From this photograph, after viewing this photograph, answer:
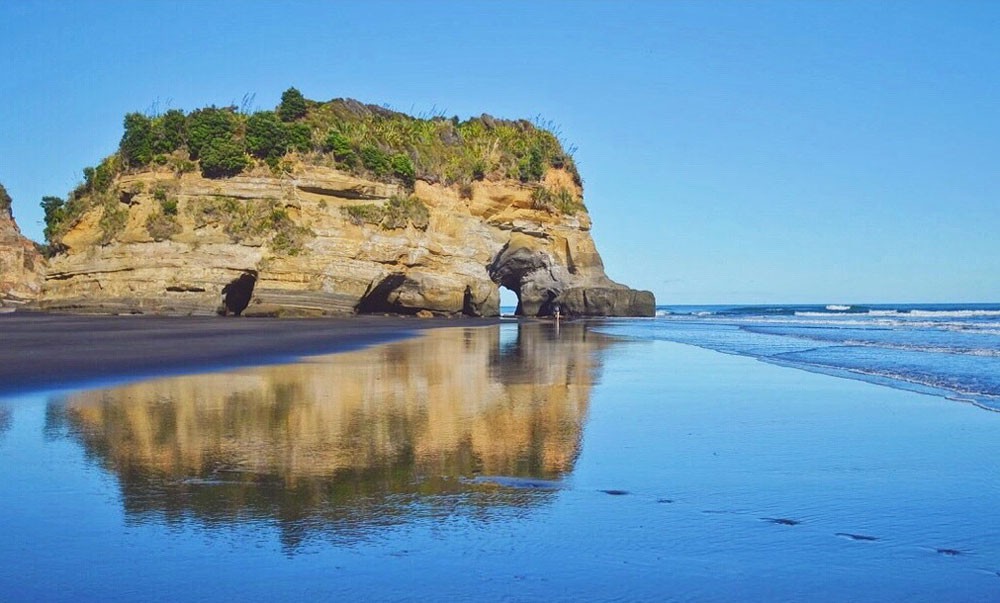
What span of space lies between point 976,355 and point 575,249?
128 feet

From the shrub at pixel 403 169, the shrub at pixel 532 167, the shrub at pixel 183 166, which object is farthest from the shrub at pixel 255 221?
the shrub at pixel 532 167

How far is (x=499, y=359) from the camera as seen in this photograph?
20.3 meters

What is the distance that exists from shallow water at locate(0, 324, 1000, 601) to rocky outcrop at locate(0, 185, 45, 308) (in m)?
57.1

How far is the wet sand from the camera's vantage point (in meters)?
15.0

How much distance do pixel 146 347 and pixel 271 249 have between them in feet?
71.0

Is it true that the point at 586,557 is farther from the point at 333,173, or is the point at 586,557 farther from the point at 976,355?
the point at 333,173

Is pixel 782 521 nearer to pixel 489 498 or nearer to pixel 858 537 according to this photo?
pixel 858 537

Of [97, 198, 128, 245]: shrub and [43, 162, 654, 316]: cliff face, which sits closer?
[43, 162, 654, 316]: cliff face

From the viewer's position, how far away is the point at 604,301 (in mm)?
60375

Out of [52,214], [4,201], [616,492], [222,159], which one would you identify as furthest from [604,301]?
[616,492]

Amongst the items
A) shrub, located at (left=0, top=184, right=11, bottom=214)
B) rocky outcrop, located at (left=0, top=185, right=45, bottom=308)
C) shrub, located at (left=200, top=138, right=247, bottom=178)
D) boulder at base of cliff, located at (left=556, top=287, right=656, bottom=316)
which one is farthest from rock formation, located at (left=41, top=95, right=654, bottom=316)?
shrub, located at (left=0, top=184, right=11, bottom=214)

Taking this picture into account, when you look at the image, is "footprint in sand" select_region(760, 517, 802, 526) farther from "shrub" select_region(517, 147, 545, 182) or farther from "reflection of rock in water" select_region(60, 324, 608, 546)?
"shrub" select_region(517, 147, 545, 182)

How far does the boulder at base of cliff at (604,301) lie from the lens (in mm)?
59375

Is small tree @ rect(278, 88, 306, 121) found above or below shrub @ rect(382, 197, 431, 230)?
above
